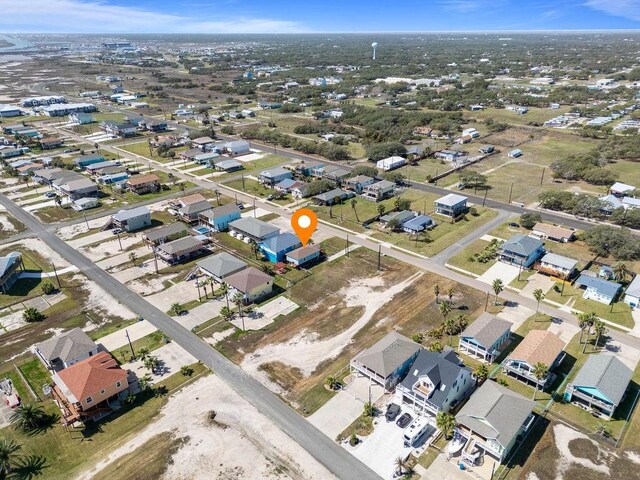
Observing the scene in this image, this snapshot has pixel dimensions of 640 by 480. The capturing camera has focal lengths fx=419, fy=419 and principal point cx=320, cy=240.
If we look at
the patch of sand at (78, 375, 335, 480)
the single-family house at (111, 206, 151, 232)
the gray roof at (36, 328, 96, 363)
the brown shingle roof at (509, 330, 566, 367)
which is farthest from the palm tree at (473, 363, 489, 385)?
the single-family house at (111, 206, 151, 232)

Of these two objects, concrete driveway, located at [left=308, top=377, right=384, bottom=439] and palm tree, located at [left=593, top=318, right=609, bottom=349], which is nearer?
concrete driveway, located at [left=308, top=377, right=384, bottom=439]

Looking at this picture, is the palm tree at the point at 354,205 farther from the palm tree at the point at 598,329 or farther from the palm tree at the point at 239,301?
the palm tree at the point at 598,329

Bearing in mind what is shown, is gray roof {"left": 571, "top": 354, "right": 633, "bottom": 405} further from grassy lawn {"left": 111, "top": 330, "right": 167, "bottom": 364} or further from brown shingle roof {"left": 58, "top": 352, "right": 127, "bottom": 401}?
brown shingle roof {"left": 58, "top": 352, "right": 127, "bottom": 401}

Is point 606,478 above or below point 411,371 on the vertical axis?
below

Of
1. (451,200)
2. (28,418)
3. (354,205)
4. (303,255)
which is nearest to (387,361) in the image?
(303,255)

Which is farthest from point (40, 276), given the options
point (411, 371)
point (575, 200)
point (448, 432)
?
point (575, 200)

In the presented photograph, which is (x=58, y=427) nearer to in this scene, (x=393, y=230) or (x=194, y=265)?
(x=194, y=265)
